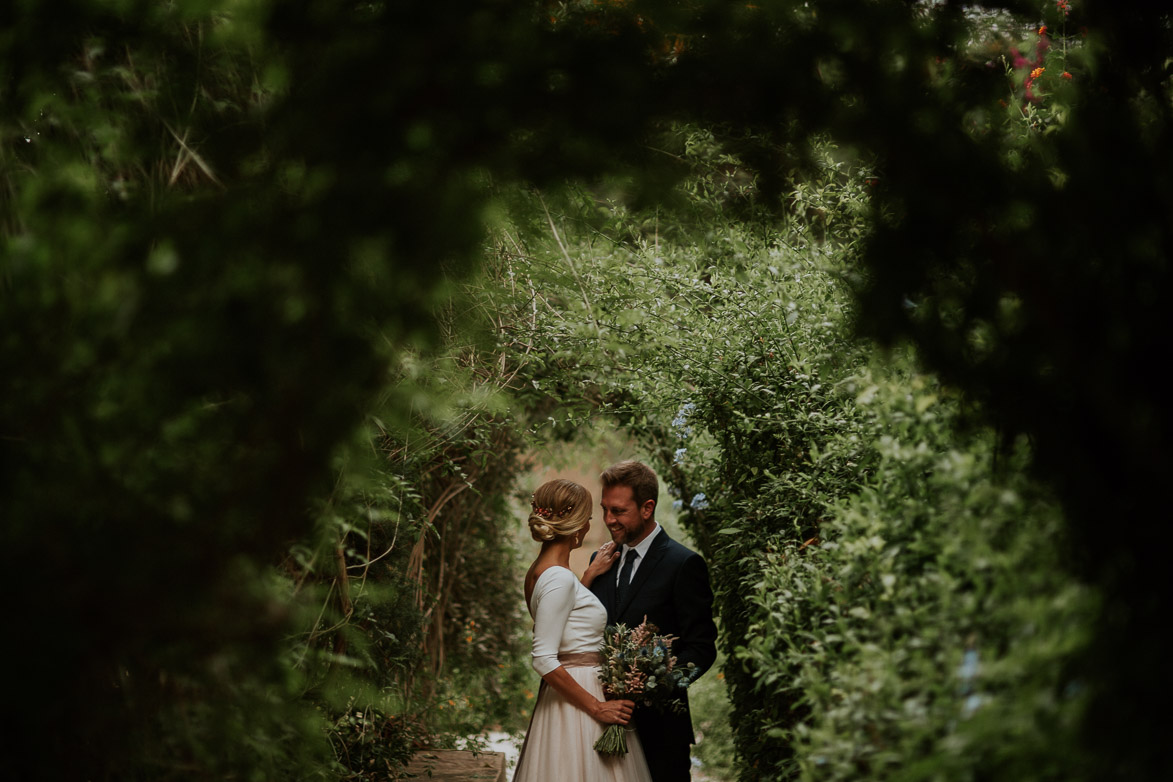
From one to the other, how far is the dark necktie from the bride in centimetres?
27

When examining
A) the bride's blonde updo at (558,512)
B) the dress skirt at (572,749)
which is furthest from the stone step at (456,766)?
the bride's blonde updo at (558,512)

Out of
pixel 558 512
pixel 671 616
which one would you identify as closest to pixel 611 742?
pixel 671 616

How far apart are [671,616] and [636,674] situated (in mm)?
458

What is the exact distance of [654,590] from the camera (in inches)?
138

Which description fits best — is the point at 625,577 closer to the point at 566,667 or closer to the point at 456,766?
the point at 566,667

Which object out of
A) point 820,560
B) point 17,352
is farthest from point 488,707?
point 17,352

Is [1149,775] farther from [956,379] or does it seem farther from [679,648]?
[679,648]

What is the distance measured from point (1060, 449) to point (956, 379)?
7.6 inches

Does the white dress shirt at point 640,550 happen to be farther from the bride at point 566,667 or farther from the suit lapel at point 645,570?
the bride at point 566,667

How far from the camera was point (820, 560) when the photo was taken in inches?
89.0

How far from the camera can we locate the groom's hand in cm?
375

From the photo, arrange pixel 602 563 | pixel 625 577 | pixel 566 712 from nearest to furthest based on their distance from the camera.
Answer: pixel 566 712
pixel 625 577
pixel 602 563

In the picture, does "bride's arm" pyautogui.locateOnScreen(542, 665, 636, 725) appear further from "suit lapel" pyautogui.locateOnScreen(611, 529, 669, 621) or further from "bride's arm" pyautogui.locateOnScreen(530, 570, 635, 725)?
"suit lapel" pyautogui.locateOnScreen(611, 529, 669, 621)

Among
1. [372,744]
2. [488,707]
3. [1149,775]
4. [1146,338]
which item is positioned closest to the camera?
[1149,775]
